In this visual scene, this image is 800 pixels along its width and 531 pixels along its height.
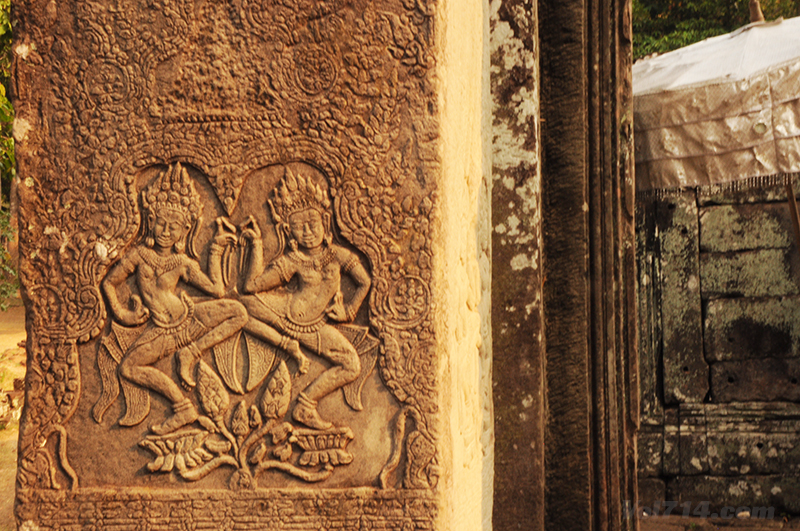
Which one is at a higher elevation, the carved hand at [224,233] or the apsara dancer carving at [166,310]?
the carved hand at [224,233]

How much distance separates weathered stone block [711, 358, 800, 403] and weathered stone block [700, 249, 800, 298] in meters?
0.54

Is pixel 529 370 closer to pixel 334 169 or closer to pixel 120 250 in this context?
pixel 334 169

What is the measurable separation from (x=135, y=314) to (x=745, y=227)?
15.8 ft

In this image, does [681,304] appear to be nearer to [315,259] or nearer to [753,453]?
[753,453]

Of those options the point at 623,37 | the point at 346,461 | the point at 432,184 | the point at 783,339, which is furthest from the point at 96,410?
the point at 783,339

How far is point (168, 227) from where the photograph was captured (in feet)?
5.94

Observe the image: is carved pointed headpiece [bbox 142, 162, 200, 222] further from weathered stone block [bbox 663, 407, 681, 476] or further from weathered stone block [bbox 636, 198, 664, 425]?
weathered stone block [bbox 663, 407, 681, 476]

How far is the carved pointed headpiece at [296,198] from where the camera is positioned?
1.80m

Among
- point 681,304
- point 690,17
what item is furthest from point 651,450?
point 690,17

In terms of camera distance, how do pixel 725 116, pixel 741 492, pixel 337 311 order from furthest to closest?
pixel 741 492 → pixel 725 116 → pixel 337 311

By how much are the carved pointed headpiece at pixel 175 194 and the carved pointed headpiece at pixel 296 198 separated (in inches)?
8.9

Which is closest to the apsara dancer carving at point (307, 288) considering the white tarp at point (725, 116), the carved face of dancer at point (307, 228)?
the carved face of dancer at point (307, 228)

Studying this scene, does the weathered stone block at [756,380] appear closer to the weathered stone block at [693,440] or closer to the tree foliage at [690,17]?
the weathered stone block at [693,440]

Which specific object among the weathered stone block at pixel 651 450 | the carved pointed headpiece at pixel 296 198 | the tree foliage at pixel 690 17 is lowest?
the weathered stone block at pixel 651 450
